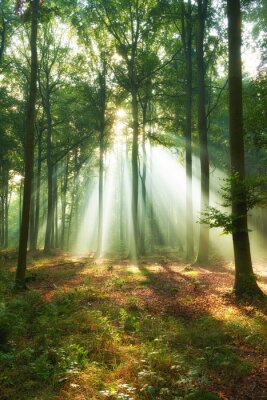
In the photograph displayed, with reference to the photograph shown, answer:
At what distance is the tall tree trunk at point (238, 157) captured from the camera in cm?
1007

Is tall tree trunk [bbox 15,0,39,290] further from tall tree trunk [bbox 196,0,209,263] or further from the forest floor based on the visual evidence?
tall tree trunk [bbox 196,0,209,263]

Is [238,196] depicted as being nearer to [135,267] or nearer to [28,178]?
[28,178]

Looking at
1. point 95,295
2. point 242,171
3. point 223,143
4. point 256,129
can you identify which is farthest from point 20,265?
point 223,143

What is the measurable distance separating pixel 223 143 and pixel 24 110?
21.2m

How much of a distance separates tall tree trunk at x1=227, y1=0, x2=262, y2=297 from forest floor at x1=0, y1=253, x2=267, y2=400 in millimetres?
671

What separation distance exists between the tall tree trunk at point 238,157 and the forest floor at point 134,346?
0.67 m

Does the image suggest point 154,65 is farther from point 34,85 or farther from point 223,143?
point 223,143

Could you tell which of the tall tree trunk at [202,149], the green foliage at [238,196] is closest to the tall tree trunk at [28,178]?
the green foliage at [238,196]

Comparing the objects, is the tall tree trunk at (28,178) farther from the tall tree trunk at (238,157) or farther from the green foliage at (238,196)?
the tall tree trunk at (238,157)

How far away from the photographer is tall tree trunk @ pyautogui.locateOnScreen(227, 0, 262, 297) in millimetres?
10070

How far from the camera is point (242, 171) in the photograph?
34.6 feet

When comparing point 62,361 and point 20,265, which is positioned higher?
point 20,265

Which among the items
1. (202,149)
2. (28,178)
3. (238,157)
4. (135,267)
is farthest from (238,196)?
(135,267)

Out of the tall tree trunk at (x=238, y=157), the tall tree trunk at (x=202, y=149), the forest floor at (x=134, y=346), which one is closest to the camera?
the forest floor at (x=134, y=346)
